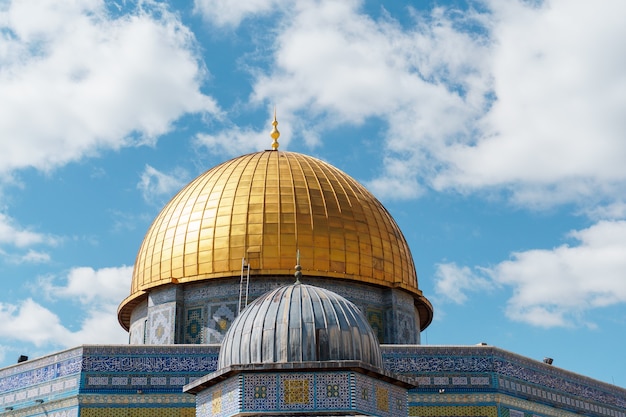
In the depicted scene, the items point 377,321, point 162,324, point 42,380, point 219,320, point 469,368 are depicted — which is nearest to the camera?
point 469,368

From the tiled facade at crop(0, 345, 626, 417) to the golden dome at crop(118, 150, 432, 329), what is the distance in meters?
3.06

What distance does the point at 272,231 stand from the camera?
22359 millimetres

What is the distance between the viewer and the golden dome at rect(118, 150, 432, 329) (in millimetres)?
22203

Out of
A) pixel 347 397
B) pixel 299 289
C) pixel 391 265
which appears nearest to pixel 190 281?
pixel 391 265

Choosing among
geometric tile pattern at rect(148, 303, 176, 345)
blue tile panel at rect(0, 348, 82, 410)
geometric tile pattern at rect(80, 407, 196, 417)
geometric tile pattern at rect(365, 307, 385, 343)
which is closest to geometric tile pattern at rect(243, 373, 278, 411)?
geometric tile pattern at rect(80, 407, 196, 417)

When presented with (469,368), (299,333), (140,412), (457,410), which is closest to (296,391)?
(299,333)

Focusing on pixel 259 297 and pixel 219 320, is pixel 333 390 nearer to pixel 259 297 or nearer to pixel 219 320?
pixel 259 297

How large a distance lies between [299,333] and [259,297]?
3.45 meters

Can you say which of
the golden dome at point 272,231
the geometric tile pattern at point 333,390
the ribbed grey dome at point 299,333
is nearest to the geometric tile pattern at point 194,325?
the golden dome at point 272,231

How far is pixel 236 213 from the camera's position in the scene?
22844 millimetres

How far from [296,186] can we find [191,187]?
2.79 meters

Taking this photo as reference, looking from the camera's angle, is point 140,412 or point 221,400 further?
point 140,412

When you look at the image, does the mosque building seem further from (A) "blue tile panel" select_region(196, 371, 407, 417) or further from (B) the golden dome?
(A) "blue tile panel" select_region(196, 371, 407, 417)

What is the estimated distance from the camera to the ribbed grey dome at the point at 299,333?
1270cm
